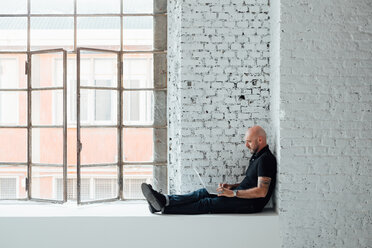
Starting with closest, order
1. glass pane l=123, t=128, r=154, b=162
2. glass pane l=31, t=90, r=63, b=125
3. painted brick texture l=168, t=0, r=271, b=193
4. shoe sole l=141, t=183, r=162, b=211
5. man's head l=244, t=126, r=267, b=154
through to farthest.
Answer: shoe sole l=141, t=183, r=162, b=211 → man's head l=244, t=126, r=267, b=154 → painted brick texture l=168, t=0, r=271, b=193 → glass pane l=31, t=90, r=63, b=125 → glass pane l=123, t=128, r=154, b=162

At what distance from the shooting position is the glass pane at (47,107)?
4664 mm

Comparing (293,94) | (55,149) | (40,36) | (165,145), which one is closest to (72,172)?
(55,149)

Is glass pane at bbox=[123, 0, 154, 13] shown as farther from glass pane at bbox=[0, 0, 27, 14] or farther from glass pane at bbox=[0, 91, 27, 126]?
glass pane at bbox=[0, 91, 27, 126]

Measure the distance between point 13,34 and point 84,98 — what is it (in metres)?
1.10

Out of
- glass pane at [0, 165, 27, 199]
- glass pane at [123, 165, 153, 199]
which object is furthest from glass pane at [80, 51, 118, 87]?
glass pane at [0, 165, 27, 199]

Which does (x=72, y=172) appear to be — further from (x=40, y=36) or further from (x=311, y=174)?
(x=311, y=174)

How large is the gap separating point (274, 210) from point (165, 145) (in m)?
1.35

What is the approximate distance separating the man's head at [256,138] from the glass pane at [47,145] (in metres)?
1.94

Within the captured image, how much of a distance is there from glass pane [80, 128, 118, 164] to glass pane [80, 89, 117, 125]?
0.33ft

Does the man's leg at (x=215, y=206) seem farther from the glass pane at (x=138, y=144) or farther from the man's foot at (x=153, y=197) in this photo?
the glass pane at (x=138, y=144)

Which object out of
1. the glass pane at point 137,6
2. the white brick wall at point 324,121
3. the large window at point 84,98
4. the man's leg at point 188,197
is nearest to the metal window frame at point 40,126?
the large window at point 84,98

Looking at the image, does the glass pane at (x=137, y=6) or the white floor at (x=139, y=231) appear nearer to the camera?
the white floor at (x=139, y=231)

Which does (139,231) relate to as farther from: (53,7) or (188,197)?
(53,7)

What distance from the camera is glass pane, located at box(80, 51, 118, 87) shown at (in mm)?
4688
